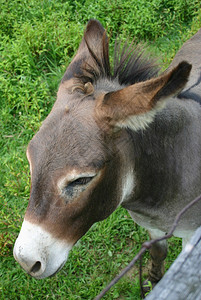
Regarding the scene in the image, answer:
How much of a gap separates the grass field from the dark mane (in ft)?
3.13

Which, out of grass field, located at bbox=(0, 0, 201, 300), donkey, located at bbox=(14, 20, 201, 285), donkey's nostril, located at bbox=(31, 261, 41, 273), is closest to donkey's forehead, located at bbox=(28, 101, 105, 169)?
donkey, located at bbox=(14, 20, 201, 285)

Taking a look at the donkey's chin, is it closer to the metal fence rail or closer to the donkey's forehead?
the donkey's forehead

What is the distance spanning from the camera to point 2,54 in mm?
4980

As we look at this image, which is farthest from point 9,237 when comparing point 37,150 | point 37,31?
point 37,31

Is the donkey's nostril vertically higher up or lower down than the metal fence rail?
lower down

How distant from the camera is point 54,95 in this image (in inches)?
196

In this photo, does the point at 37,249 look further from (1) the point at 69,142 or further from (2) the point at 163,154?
(2) the point at 163,154

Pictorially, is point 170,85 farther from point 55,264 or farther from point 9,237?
point 9,237

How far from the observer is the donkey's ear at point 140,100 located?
1687mm

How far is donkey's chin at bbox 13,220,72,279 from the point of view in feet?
6.24

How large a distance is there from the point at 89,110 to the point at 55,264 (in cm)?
94

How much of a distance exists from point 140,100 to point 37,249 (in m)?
0.99

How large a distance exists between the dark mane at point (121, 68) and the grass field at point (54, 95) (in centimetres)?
95

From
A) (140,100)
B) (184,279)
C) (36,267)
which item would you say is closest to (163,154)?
(140,100)
